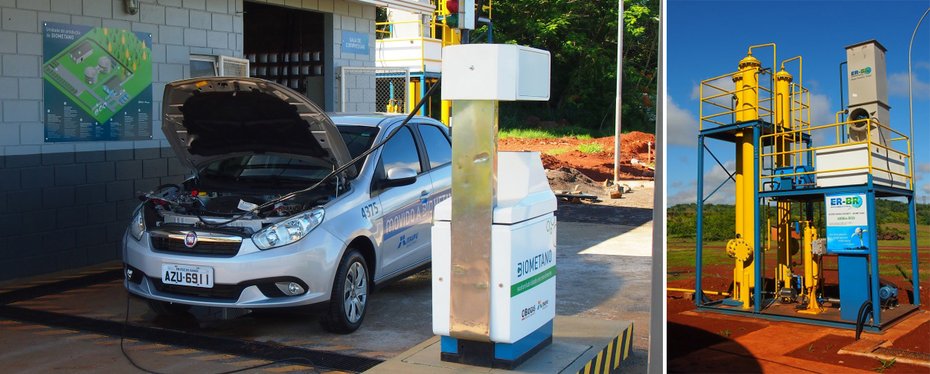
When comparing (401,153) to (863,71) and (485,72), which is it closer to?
(485,72)

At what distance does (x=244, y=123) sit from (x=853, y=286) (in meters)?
4.92

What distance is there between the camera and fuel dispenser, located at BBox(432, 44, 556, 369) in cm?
406

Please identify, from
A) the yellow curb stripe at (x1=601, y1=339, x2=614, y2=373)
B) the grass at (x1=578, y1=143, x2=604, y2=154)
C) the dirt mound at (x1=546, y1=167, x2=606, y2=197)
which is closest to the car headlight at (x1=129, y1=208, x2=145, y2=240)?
the yellow curb stripe at (x1=601, y1=339, x2=614, y2=373)

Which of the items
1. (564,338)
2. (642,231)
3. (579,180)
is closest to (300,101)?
(564,338)

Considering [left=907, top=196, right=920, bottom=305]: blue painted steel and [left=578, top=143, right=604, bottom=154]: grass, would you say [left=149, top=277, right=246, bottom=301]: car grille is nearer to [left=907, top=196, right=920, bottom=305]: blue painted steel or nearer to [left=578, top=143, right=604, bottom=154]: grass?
[left=907, top=196, right=920, bottom=305]: blue painted steel

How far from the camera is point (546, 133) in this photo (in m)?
34.7

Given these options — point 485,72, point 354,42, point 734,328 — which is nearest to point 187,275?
point 485,72

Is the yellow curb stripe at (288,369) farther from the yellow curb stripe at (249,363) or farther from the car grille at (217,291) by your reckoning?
the car grille at (217,291)

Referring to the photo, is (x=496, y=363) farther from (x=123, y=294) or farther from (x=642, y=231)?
(x=642, y=231)

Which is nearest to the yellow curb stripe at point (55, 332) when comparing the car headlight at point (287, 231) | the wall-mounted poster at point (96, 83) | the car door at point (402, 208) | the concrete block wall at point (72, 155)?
the car headlight at point (287, 231)

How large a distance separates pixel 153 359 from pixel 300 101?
5.95 feet

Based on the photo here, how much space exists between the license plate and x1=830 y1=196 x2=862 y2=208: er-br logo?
436cm

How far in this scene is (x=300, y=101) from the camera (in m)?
5.85

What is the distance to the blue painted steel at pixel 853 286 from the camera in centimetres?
210
